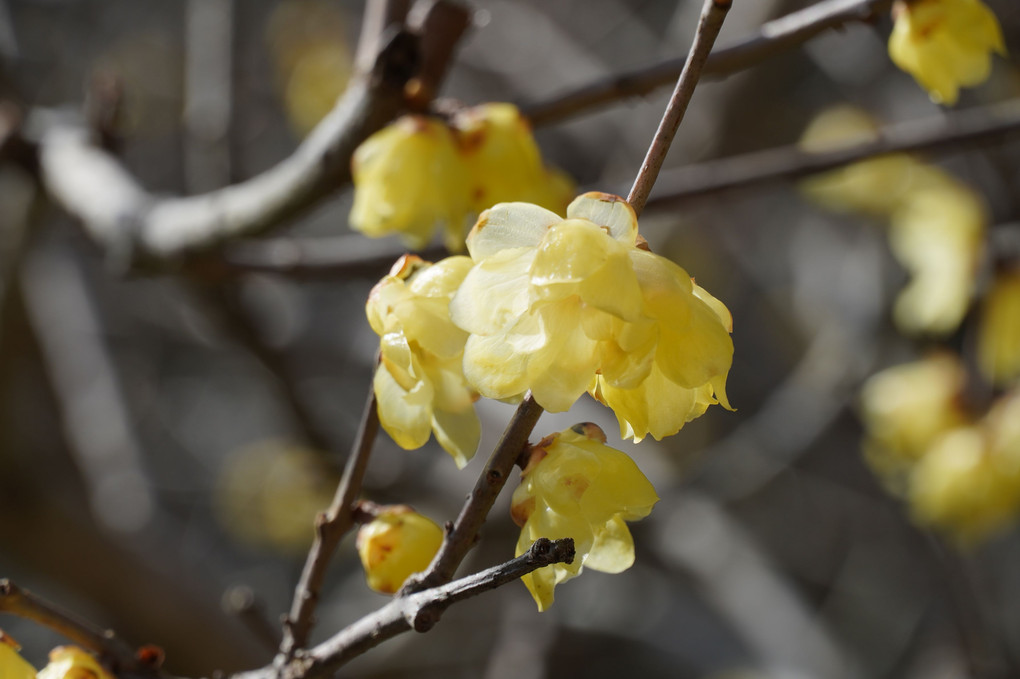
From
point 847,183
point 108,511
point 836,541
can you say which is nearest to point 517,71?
point 847,183

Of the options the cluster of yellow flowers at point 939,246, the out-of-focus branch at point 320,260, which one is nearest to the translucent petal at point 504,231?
the out-of-focus branch at point 320,260

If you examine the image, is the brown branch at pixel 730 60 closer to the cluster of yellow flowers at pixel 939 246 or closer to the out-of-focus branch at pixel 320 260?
the out-of-focus branch at pixel 320 260

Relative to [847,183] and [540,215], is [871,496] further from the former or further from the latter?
[540,215]

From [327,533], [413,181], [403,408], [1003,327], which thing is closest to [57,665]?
[327,533]

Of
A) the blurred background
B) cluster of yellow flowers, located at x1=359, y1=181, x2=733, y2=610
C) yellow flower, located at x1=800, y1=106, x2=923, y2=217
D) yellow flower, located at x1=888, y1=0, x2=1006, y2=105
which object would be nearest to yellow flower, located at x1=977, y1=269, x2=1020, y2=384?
the blurred background

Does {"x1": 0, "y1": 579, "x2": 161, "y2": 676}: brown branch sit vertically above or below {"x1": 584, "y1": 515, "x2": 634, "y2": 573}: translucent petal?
above

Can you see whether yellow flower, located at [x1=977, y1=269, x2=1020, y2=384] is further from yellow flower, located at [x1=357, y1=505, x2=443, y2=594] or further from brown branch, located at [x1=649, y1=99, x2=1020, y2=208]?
yellow flower, located at [x1=357, y1=505, x2=443, y2=594]

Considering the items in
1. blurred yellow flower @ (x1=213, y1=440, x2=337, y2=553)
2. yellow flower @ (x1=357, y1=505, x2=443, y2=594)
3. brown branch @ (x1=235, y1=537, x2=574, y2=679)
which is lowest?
brown branch @ (x1=235, y1=537, x2=574, y2=679)
